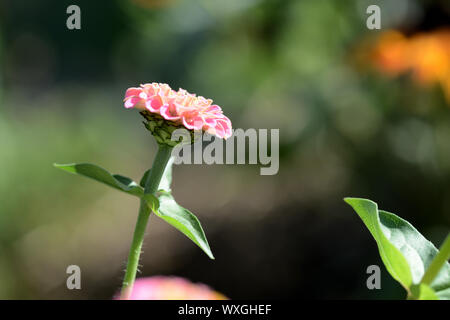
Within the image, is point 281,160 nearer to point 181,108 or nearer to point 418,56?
point 418,56

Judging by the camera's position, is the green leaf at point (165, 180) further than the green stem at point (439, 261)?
Yes

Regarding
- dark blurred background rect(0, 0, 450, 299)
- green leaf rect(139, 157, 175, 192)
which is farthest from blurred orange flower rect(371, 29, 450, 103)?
green leaf rect(139, 157, 175, 192)

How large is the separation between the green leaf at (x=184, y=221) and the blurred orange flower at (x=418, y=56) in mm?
888

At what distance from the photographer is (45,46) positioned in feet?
9.70

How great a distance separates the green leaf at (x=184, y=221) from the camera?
303 millimetres

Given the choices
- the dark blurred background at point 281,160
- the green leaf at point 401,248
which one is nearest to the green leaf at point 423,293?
the green leaf at point 401,248

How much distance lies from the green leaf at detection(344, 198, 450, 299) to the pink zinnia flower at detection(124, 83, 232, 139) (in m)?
0.08

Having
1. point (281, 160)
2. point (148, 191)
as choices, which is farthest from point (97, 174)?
point (281, 160)

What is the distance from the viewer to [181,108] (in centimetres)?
32

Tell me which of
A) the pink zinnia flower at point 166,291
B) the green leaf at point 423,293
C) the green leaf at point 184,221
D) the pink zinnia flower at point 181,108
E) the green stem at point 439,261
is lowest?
the pink zinnia flower at point 166,291

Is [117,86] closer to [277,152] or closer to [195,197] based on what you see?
[195,197]

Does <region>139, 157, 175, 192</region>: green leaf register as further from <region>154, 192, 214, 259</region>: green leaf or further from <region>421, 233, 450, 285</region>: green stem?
<region>421, 233, 450, 285</region>: green stem

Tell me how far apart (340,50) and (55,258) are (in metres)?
0.88

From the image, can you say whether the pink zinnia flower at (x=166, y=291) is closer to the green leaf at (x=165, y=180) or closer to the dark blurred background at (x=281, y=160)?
the green leaf at (x=165, y=180)
